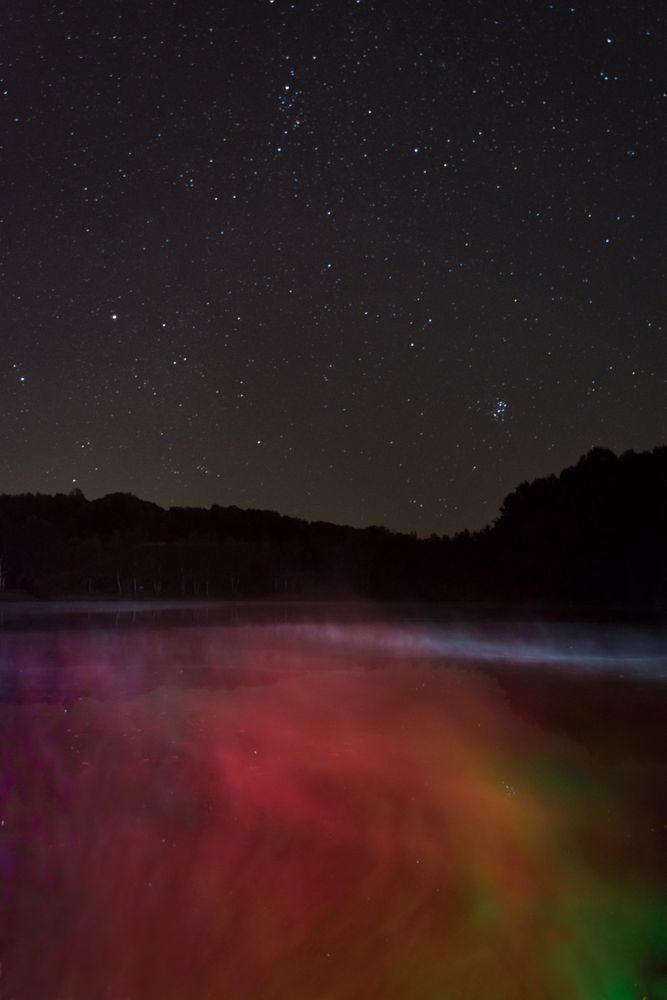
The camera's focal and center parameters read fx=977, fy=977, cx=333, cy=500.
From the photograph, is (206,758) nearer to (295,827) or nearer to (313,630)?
(295,827)

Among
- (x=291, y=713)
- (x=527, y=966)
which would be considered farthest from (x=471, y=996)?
(x=291, y=713)

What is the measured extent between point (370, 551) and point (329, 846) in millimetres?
95865

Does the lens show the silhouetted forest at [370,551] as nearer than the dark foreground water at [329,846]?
No

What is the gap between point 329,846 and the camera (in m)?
6.33

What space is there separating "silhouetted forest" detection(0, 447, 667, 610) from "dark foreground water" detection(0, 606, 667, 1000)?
49825 millimetres

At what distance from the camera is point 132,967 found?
4352 millimetres

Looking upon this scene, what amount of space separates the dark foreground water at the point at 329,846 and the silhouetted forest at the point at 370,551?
4982 centimetres

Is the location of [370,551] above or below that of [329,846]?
above

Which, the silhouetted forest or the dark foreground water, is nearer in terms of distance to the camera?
the dark foreground water

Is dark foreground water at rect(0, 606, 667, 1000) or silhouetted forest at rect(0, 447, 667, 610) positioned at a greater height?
silhouetted forest at rect(0, 447, 667, 610)

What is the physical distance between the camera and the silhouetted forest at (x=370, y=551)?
63.0 m

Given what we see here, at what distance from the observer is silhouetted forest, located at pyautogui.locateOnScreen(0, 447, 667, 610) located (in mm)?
63000

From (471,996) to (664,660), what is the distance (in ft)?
61.3

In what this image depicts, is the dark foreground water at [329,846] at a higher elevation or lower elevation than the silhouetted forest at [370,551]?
lower
